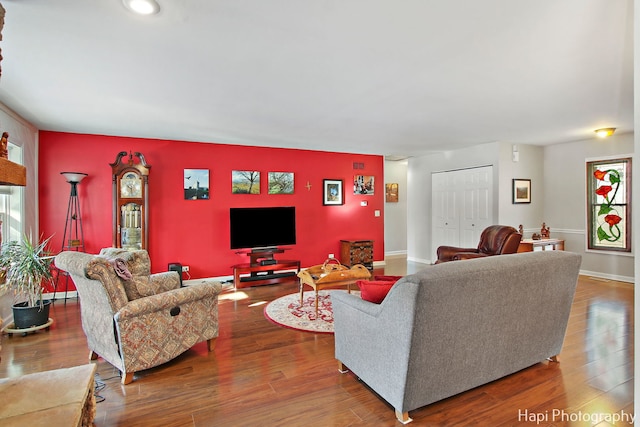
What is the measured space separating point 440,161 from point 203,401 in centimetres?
627

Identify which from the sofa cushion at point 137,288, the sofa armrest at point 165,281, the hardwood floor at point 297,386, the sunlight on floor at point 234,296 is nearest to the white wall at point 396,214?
the sunlight on floor at point 234,296

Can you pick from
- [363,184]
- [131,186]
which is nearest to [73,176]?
[131,186]

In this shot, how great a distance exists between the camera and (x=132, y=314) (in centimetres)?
239

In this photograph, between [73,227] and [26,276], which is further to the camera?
[73,227]

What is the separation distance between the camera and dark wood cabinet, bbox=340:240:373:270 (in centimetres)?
644

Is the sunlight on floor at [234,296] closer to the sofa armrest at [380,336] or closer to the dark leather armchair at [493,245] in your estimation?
the sofa armrest at [380,336]

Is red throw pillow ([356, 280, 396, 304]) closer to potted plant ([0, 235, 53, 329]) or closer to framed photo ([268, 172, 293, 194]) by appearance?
potted plant ([0, 235, 53, 329])

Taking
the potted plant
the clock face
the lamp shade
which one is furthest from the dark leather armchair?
the lamp shade

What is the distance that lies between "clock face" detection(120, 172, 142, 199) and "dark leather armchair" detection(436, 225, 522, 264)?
14.9 feet

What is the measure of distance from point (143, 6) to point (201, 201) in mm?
3962

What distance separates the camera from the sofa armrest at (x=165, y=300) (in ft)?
7.83

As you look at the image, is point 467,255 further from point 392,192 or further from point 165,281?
point 392,192

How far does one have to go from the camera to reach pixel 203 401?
87.7 inches

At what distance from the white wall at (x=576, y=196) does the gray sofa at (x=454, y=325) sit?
4.31 metres
